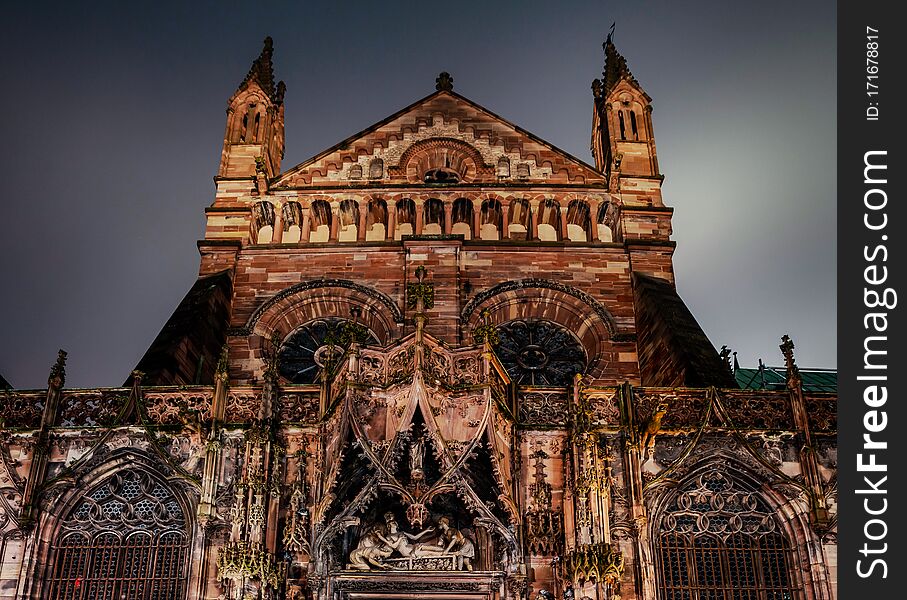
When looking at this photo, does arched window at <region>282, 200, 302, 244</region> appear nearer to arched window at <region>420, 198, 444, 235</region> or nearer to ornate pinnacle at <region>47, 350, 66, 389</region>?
arched window at <region>420, 198, 444, 235</region>

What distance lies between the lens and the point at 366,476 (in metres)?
18.5

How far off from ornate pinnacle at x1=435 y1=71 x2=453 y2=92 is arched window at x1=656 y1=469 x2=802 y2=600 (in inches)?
661

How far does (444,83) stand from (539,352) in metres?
10.8

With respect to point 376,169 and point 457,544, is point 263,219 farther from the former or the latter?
point 457,544

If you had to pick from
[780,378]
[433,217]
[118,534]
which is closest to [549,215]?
[433,217]

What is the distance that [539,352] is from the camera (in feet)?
84.9

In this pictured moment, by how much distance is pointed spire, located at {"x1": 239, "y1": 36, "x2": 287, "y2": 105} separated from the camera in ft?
105

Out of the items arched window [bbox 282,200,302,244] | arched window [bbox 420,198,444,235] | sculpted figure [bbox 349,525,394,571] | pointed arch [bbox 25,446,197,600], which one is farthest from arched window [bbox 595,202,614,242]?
pointed arch [bbox 25,446,197,600]

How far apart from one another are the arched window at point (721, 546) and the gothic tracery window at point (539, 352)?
243 inches

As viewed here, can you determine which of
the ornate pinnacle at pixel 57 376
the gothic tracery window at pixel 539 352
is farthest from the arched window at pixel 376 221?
the ornate pinnacle at pixel 57 376

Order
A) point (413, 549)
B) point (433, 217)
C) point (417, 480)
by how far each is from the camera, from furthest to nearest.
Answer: point (433, 217), point (413, 549), point (417, 480)

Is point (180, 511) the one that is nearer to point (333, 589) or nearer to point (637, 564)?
point (333, 589)

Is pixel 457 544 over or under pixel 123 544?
over

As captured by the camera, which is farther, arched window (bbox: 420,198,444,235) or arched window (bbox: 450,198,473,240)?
arched window (bbox: 450,198,473,240)
